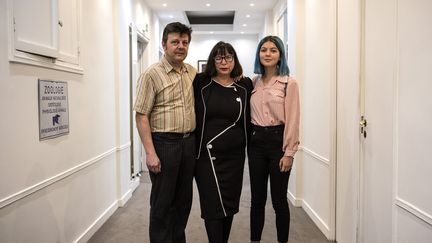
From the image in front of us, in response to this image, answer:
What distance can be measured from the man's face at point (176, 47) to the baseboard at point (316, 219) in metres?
1.89

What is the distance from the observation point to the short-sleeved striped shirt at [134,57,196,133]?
6.34ft

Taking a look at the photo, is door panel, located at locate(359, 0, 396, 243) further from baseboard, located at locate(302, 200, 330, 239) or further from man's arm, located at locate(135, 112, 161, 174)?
man's arm, located at locate(135, 112, 161, 174)

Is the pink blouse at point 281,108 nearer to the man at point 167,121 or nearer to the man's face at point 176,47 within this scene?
the man at point 167,121

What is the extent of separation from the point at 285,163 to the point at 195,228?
1.35 metres

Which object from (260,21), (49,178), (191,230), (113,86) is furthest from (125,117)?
(260,21)

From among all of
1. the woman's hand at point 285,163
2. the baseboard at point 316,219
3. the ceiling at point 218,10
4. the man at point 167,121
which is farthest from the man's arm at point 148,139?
the ceiling at point 218,10

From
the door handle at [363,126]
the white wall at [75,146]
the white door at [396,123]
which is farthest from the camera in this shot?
the door handle at [363,126]

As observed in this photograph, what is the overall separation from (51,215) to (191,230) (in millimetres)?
1235

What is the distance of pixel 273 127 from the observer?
2.10 m

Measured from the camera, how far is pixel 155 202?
2.03 m

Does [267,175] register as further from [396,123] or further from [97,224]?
[97,224]

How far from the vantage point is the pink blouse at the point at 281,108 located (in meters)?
2.07

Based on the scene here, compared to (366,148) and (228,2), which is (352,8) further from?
(228,2)

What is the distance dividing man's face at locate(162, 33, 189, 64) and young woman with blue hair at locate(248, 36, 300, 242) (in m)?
0.51
